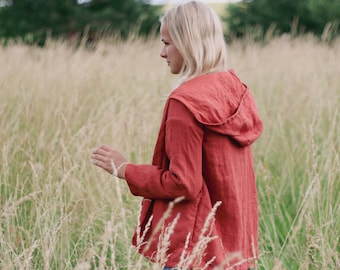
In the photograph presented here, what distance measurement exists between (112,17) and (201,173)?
1265cm

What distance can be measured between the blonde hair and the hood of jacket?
0.12ft

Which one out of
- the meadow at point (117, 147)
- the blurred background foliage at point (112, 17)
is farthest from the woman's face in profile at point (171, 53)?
the blurred background foliage at point (112, 17)

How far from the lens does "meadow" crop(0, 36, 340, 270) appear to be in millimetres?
2404

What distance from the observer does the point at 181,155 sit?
1652mm

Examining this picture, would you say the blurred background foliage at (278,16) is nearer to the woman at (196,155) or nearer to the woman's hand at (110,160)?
the woman at (196,155)

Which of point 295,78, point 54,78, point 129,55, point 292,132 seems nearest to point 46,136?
point 54,78

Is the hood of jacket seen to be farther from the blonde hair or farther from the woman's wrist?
the woman's wrist

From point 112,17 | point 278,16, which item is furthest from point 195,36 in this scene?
point 278,16

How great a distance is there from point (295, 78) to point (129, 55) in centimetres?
209

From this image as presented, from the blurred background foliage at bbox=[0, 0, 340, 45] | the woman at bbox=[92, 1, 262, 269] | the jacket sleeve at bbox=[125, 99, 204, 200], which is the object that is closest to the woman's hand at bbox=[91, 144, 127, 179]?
the woman at bbox=[92, 1, 262, 269]

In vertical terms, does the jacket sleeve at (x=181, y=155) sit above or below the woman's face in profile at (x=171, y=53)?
below

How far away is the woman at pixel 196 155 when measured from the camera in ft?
5.46

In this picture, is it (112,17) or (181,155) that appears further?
(112,17)

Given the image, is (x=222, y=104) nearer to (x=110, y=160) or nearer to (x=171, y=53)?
(x=171, y=53)
